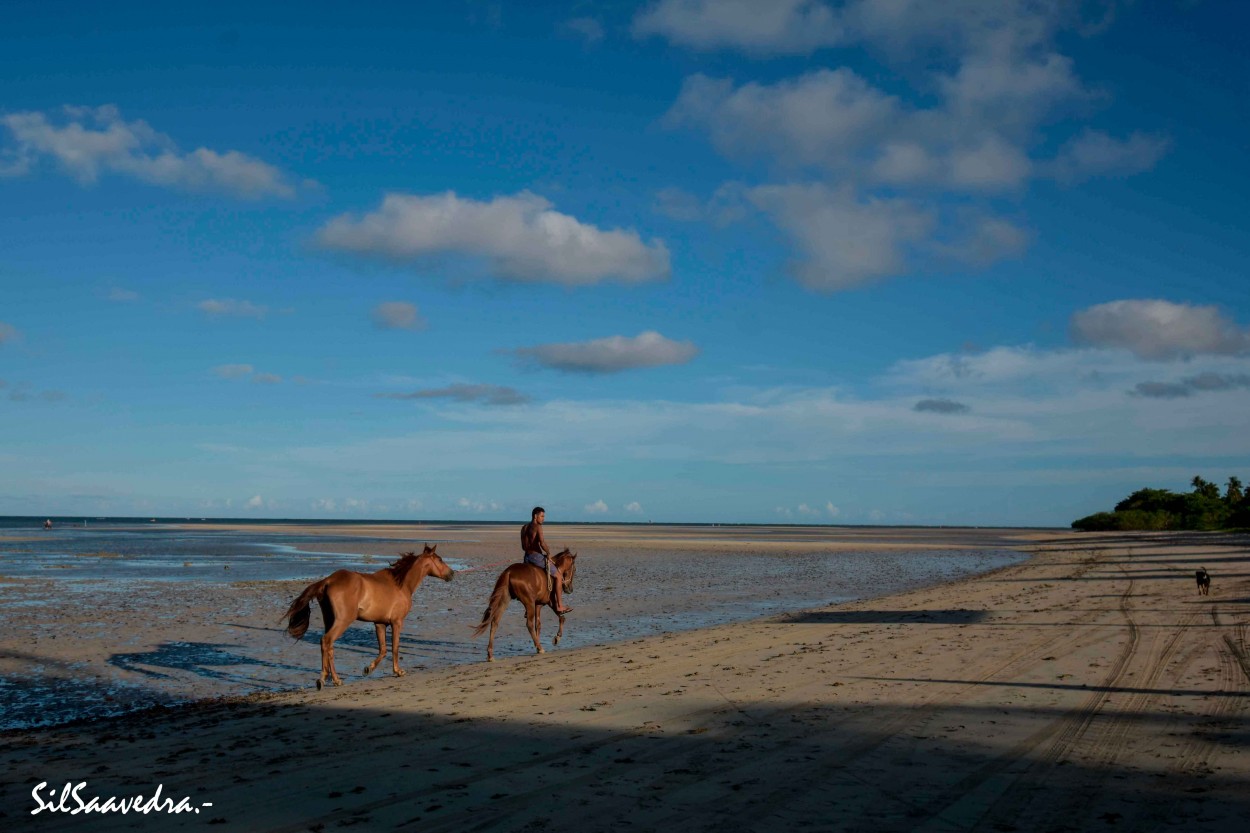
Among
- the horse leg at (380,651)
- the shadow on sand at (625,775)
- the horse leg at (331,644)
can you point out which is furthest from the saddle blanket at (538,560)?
the shadow on sand at (625,775)

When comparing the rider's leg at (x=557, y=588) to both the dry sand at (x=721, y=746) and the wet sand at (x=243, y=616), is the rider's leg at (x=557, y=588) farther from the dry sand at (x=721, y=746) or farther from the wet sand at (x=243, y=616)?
the dry sand at (x=721, y=746)

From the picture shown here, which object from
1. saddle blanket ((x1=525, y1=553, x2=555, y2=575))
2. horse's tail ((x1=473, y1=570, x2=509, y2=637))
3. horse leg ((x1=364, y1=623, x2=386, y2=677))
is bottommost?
horse leg ((x1=364, y1=623, x2=386, y2=677))

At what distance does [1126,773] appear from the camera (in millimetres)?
6766

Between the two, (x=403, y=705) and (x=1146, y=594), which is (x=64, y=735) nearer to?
(x=403, y=705)

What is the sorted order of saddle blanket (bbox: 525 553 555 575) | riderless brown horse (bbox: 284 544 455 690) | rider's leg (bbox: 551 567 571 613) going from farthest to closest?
rider's leg (bbox: 551 567 571 613) < saddle blanket (bbox: 525 553 555 575) < riderless brown horse (bbox: 284 544 455 690)

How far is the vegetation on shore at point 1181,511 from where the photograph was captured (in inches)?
3212

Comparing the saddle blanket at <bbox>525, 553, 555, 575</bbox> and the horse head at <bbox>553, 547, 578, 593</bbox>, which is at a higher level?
the saddle blanket at <bbox>525, 553, 555, 575</bbox>

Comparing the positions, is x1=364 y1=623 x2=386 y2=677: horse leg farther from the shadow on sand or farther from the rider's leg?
the rider's leg

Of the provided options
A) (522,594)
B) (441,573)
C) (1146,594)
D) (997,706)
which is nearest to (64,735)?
(441,573)

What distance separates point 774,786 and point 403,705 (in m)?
5.08

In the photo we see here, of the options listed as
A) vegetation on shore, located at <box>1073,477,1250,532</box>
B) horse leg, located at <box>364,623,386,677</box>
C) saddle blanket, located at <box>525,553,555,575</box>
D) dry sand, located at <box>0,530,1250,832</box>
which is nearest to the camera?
dry sand, located at <box>0,530,1250,832</box>

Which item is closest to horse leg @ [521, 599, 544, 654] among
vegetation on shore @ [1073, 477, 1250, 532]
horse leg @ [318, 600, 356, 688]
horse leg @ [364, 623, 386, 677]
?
horse leg @ [364, 623, 386, 677]

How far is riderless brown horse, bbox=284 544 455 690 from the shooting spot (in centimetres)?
1236

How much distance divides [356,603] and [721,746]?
23.0 ft
